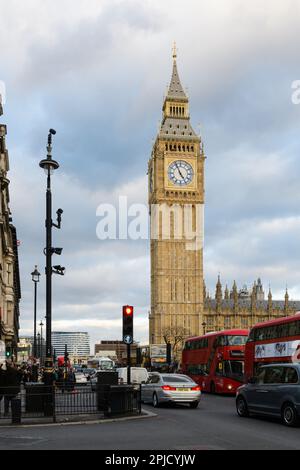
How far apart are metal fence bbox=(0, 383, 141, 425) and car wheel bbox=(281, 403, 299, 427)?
17.3 ft

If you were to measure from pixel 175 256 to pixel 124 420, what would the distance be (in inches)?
4380

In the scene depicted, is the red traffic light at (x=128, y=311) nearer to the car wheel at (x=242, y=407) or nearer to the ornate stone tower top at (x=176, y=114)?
the car wheel at (x=242, y=407)

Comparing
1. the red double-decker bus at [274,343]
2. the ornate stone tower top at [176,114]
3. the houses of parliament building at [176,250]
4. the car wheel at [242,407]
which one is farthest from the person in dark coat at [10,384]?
the ornate stone tower top at [176,114]

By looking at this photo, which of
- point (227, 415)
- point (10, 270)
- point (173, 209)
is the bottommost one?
point (227, 415)

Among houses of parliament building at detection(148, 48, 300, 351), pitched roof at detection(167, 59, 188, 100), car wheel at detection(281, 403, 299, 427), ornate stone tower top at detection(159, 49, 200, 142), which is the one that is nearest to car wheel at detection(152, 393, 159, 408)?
car wheel at detection(281, 403, 299, 427)

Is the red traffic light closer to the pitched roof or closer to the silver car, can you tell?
the silver car

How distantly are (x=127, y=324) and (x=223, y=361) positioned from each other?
50.7 feet

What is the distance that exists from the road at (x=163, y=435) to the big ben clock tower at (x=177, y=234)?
355 ft

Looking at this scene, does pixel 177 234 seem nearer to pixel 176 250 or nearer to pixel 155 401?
pixel 176 250

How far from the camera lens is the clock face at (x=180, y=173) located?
427 ft

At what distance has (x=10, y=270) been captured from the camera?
6178 cm
